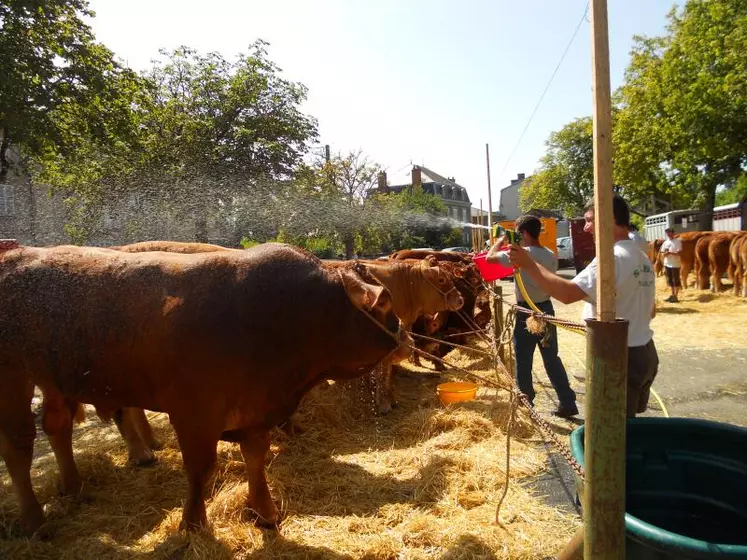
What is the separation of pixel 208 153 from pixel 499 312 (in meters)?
17.7

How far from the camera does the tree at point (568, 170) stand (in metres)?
48.1

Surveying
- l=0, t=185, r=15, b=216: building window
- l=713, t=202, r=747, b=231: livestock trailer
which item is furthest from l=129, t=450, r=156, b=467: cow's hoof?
l=713, t=202, r=747, b=231: livestock trailer

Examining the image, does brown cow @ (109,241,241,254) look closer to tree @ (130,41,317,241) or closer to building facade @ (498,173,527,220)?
tree @ (130,41,317,241)

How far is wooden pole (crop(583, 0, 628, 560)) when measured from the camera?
168 centimetres

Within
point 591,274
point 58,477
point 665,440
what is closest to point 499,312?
point 591,274

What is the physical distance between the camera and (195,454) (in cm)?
308

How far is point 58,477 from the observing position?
425 centimetres

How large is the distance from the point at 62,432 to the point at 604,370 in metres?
4.22

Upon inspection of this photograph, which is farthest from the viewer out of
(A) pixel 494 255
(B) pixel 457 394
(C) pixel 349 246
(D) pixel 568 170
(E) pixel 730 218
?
(D) pixel 568 170

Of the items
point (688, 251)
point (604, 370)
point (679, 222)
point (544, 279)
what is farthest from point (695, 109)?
point (604, 370)

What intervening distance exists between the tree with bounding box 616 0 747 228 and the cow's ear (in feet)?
67.9

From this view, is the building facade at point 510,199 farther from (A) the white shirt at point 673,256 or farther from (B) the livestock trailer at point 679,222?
(A) the white shirt at point 673,256

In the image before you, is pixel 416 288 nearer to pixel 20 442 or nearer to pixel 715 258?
pixel 20 442

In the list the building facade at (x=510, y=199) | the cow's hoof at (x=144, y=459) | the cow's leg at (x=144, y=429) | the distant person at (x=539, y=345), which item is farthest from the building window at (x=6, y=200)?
the building facade at (x=510, y=199)
